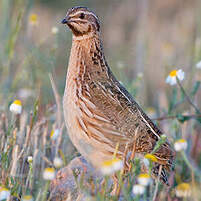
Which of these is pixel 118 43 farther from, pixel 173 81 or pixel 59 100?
pixel 173 81

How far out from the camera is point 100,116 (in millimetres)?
4625

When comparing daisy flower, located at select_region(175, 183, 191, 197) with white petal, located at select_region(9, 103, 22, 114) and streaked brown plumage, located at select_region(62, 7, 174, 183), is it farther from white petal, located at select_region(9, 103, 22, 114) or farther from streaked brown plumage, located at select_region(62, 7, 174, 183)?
white petal, located at select_region(9, 103, 22, 114)

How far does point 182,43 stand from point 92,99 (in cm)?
606

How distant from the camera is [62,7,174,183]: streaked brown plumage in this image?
15.0 feet

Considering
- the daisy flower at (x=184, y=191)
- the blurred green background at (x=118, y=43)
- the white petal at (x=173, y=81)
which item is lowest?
the daisy flower at (x=184, y=191)

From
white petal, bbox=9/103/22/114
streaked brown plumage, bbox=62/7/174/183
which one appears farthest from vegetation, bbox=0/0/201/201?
streaked brown plumage, bbox=62/7/174/183

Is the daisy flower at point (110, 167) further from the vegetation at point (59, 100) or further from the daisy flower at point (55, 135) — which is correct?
the daisy flower at point (55, 135)

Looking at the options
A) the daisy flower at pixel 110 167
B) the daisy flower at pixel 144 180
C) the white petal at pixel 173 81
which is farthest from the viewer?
the white petal at pixel 173 81

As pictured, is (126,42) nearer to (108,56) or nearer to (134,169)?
(108,56)

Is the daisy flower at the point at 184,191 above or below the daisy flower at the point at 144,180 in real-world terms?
below

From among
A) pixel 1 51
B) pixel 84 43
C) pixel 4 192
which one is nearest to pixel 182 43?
pixel 1 51

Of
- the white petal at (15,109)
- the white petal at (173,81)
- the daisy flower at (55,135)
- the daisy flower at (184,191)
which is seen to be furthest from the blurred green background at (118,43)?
the daisy flower at (184,191)

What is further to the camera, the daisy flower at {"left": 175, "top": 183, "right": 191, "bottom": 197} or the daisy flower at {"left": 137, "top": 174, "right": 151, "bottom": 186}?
the daisy flower at {"left": 175, "top": 183, "right": 191, "bottom": 197}

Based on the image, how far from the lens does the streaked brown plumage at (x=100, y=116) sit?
15.0 feet
